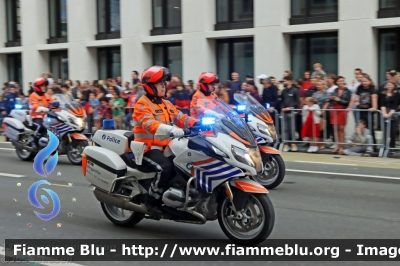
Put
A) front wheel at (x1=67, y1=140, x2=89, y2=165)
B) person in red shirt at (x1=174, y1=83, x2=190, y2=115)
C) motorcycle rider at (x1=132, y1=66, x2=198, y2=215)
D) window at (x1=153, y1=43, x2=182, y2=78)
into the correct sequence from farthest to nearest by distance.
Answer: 1. window at (x1=153, y1=43, x2=182, y2=78)
2. person in red shirt at (x1=174, y1=83, x2=190, y2=115)
3. front wheel at (x1=67, y1=140, x2=89, y2=165)
4. motorcycle rider at (x1=132, y1=66, x2=198, y2=215)

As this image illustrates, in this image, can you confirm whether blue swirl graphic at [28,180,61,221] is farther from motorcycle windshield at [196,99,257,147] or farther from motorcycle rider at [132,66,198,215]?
motorcycle windshield at [196,99,257,147]

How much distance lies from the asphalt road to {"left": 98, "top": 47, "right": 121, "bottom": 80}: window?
1402 centimetres

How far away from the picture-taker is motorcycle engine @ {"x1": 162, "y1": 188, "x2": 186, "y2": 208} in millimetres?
6566

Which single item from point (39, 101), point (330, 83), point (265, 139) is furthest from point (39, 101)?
point (330, 83)

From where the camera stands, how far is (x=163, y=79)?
6.93 meters

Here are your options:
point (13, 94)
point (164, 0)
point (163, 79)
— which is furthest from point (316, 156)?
point (13, 94)

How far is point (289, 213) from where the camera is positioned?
8320mm

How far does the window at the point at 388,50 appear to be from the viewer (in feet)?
59.2

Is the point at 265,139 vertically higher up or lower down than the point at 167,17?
lower down

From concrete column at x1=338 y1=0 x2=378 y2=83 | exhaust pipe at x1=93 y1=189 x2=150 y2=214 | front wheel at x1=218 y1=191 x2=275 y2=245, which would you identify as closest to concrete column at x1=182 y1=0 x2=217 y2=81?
concrete column at x1=338 y1=0 x2=378 y2=83

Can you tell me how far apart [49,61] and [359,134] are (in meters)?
17.8

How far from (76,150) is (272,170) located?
16.7ft

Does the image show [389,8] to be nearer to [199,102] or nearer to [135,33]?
[135,33]

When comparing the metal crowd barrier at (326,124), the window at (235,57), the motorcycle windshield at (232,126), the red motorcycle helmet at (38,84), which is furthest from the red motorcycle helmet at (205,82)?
the window at (235,57)
